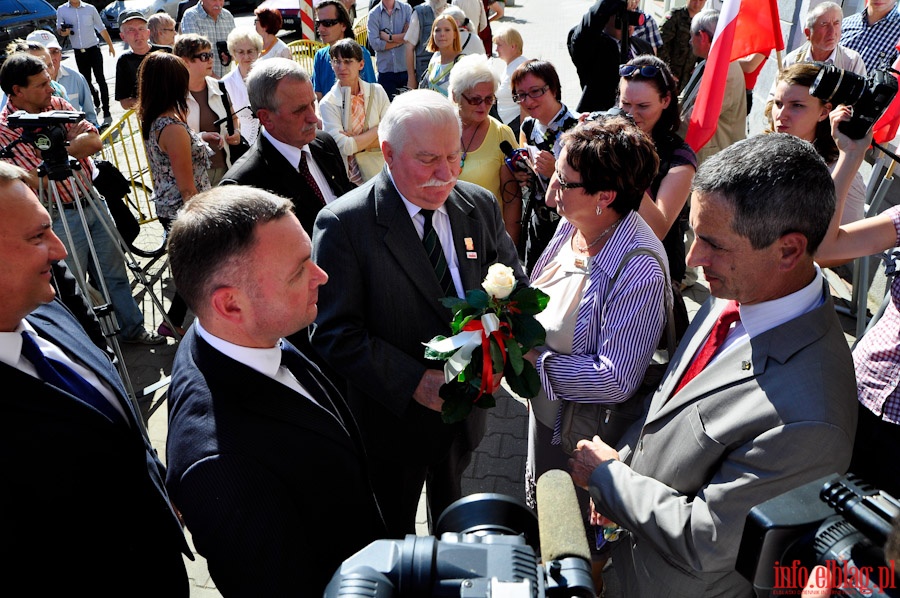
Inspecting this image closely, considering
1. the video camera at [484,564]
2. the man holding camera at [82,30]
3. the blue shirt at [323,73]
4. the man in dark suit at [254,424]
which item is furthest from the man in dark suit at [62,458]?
the man holding camera at [82,30]

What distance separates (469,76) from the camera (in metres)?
4.62

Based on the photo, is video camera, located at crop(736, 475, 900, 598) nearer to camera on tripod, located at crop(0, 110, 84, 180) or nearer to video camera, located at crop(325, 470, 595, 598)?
video camera, located at crop(325, 470, 595, 598)

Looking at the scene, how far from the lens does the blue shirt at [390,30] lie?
8.63m

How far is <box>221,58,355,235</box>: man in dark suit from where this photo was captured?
11.5 ft

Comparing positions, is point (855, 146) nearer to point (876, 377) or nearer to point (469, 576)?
point (876, 377)

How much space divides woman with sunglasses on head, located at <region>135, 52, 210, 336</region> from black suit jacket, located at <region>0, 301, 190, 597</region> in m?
3.01

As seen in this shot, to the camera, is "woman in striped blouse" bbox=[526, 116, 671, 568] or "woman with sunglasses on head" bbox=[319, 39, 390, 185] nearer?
"woman in striped blouse" bbox=[526, 116, 671, 568]

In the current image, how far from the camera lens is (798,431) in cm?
163

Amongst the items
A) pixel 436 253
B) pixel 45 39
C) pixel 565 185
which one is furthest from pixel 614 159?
pixel 45 39

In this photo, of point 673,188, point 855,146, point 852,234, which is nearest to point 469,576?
point 852,234

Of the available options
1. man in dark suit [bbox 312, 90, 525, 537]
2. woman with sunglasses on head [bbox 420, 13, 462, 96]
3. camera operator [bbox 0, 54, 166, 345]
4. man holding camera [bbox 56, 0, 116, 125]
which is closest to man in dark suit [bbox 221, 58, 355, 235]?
man in dark suit [bbox 312, 90, 525, 537]

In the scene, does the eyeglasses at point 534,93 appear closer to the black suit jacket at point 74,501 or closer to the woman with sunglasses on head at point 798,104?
the woman with sunglasses on head at point 798,104

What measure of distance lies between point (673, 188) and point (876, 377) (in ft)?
5.07

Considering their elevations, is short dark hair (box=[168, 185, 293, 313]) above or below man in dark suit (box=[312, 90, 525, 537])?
above
